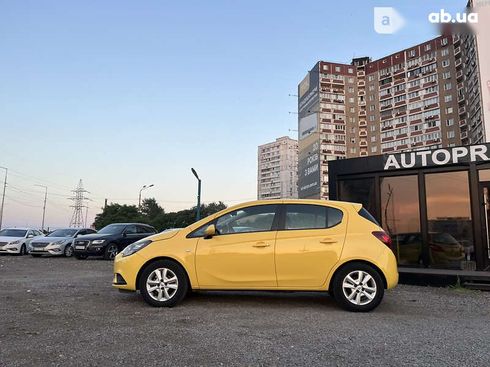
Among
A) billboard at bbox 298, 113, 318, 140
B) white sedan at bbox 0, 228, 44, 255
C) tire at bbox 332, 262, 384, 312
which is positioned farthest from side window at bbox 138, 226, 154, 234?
billboard at bbox 298, 113, 318, 140

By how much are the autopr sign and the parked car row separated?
10.6m

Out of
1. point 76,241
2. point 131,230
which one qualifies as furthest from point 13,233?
point 131,230

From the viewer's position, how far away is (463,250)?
10.3m

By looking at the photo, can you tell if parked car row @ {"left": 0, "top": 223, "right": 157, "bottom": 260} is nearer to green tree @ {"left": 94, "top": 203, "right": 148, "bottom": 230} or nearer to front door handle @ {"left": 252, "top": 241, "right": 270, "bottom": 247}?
Answer: front door handle @ {"left": 252, "top": 241, "right": 270, "bottom": 247}

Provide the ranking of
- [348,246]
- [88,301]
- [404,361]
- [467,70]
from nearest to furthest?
[404,361]
[348,246]
[88,301]
[467,70]

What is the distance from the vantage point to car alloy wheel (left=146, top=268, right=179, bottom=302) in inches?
245

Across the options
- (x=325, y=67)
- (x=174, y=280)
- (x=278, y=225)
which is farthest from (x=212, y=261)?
(x=325, y=67)

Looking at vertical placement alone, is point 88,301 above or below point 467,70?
below

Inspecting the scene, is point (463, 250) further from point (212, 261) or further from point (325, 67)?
point (325, 67)

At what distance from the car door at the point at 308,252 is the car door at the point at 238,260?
0.14 meters

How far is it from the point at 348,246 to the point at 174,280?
2564mm

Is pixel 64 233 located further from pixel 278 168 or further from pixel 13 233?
pixel 278 168

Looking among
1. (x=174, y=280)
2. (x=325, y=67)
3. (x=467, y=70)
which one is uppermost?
(x=325, y=67)

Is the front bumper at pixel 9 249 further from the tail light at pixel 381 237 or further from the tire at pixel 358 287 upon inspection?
the tail light at pixel 381 237
